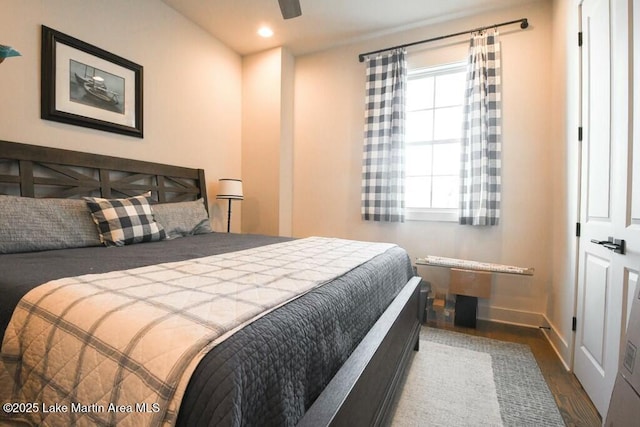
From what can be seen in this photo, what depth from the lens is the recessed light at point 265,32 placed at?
3080 mm

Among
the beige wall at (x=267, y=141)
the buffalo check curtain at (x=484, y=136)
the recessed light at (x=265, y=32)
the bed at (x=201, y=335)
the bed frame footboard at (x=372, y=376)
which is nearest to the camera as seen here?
the bed at (x=201, y=335)

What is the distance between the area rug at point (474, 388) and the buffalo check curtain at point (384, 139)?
132 centimetres

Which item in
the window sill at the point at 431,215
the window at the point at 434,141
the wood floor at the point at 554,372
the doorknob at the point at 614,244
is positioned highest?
the window at the point at 434,141

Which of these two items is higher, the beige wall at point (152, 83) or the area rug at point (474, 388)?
the beige wall at point (152, 83)

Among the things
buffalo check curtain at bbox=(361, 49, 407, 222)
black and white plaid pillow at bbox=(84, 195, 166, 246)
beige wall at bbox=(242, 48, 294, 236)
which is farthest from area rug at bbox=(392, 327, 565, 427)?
beige wall at bbox=(242, 48, 294, 236)

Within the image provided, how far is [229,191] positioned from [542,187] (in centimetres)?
295

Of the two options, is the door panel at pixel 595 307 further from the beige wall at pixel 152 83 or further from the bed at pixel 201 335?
the beige wall at pixel 152 83

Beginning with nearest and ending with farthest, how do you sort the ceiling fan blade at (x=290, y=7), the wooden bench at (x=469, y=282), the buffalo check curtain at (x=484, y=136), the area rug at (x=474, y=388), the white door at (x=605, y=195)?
1. the white door at (x=605, y=195)
2. the area rug at (x=474, y=388)
3. the ceiling fan blade at (x=290, y=7)
4. the wooden bench at (x=469, y=282)
5. the buffalo check curtain at (x=484, y=136)

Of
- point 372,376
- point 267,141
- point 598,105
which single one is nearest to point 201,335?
point 372,376

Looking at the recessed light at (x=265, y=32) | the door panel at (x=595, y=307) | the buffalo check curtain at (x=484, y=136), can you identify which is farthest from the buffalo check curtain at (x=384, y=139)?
the door panel at (x=595, y=307)

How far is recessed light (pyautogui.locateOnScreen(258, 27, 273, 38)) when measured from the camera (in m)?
3.08

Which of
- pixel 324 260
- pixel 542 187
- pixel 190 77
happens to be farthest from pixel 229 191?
pixel 542 187

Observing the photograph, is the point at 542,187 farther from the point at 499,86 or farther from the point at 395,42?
the point at 395,42

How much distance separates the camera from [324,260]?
146 cm
